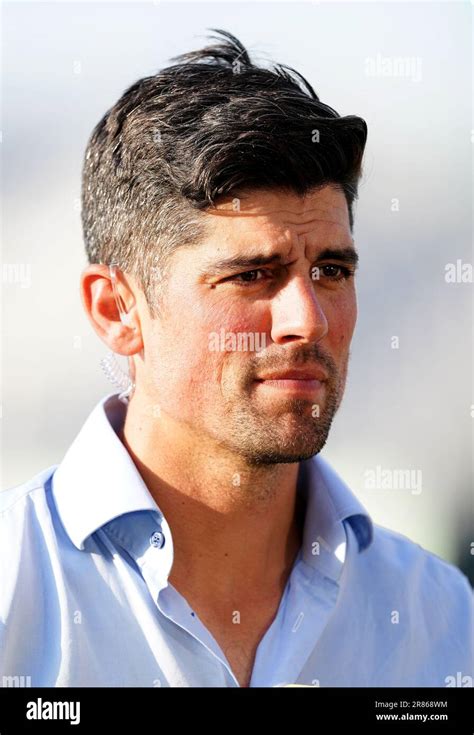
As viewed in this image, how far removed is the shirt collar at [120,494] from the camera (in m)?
2.85

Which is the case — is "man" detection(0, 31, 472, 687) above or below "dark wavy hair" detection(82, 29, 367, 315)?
below

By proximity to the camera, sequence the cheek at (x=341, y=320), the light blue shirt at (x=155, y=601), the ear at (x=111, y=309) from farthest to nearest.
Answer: the ear at (x=111, y=309) < the cheek at (x=341, y=320) < the light blue shirt at (x=155, y=601)

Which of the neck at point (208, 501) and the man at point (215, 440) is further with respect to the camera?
the neck at point (208, 501)

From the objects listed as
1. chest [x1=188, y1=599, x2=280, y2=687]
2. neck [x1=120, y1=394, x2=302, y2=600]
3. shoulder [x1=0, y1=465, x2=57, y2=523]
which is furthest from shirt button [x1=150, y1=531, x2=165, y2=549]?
shoulder [x1=0, y1=465, x2=57, y2=523]

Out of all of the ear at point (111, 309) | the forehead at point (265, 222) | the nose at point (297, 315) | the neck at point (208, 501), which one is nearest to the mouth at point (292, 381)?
the nose at point (297, 315)

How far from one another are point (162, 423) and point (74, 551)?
492 millimetres

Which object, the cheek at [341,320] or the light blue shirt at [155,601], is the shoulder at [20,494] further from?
the cheek at [341,320]

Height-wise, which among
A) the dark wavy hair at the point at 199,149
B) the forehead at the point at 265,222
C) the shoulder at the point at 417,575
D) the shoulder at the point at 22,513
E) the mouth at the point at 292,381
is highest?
the dark wavy hair at the point at 199,149

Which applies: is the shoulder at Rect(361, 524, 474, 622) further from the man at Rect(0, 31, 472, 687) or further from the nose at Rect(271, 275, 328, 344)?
the nose at Rect(271, 275, 328, 344)

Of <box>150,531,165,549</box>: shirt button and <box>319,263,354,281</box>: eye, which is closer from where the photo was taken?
<box>150,531,165,549</box>: shirt button

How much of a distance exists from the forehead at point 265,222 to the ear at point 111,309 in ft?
1.36

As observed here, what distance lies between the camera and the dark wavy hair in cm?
284

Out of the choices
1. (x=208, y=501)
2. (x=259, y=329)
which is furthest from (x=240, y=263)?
(x=208, y=501)
